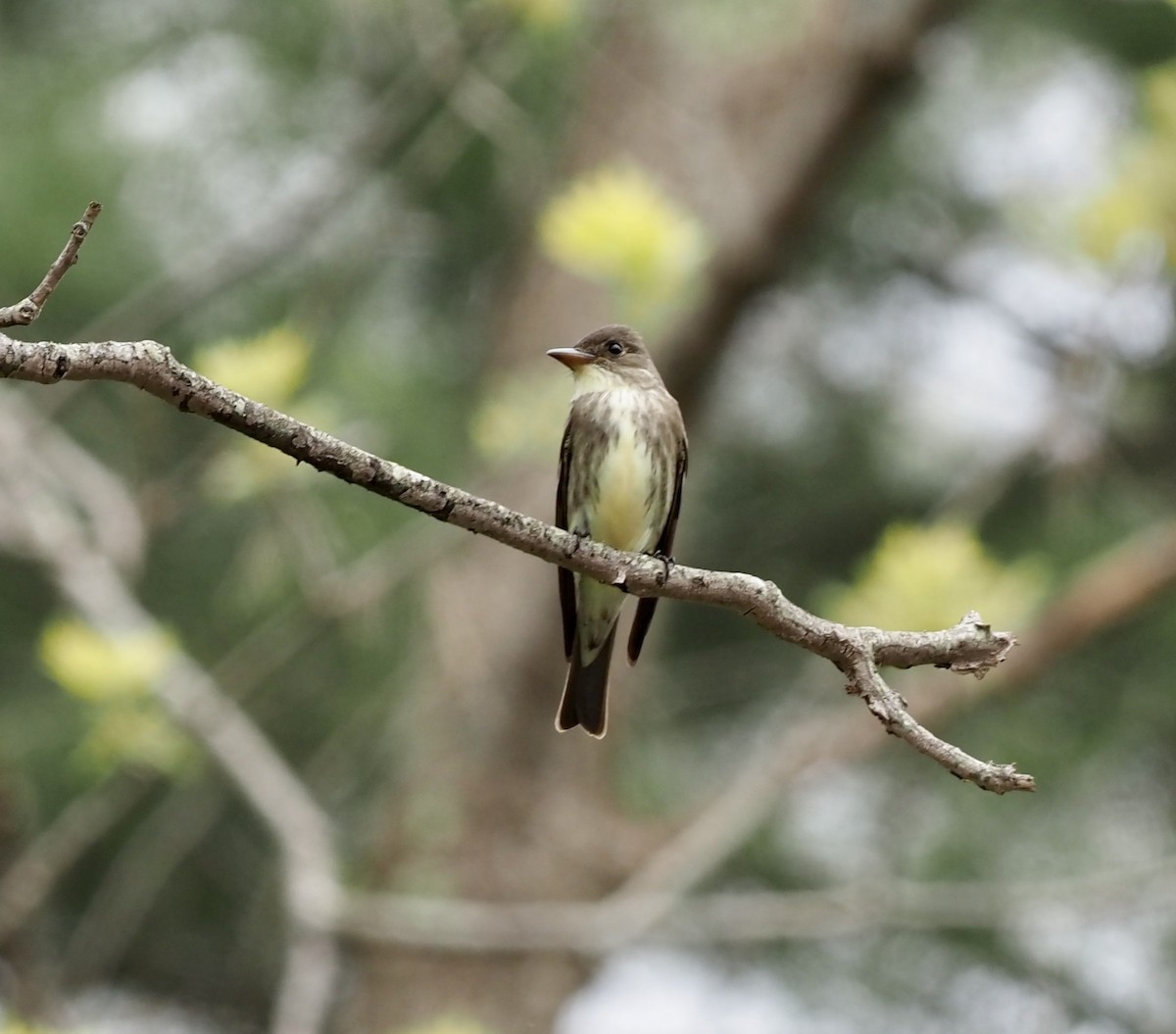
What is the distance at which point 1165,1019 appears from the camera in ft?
19.4

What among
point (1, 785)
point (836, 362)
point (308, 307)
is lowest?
point (1, 785)

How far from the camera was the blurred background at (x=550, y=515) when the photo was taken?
192 inches

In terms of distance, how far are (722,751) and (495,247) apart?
7.34 ft

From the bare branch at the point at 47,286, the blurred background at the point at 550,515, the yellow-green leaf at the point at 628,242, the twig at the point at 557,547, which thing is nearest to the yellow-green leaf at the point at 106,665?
the blurred background at the point at 550,515

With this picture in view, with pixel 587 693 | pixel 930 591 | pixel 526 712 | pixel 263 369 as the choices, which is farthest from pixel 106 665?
pixel 526 712

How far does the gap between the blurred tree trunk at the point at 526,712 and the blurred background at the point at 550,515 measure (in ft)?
0.06

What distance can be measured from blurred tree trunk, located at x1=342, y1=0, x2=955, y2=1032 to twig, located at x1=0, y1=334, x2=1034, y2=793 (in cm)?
306

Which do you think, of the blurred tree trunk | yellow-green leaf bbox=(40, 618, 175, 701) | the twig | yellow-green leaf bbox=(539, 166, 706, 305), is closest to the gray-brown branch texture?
the twig

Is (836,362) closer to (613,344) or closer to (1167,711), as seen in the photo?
(1167,711)

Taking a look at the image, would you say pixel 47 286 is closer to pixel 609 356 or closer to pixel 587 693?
pixel 587 693

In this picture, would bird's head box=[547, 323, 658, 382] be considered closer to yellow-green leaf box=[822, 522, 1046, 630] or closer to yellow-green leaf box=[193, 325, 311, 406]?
yellow-green leaf box=[193, 325, 311, 406]

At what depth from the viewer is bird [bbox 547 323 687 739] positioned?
12.7 ft

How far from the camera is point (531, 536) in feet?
7.20

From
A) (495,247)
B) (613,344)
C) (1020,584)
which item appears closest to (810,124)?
(613,344)
